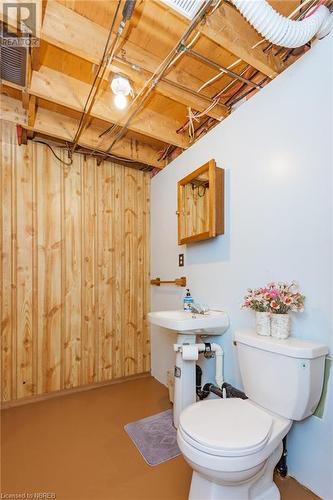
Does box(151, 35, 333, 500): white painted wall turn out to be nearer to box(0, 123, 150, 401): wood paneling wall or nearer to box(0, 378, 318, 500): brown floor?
box(0, 378, 318, 500): brown floor

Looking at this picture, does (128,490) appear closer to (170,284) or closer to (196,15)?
(170,284)

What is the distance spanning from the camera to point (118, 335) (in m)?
2.71

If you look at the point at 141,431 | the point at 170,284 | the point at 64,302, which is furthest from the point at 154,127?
the point at 141,431

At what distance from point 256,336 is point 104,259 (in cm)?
176

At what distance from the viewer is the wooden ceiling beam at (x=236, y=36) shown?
133cm

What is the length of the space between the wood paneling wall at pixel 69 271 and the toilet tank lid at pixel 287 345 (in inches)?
64.0

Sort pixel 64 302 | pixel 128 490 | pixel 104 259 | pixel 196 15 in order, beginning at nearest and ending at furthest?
A: pixel 196 15 → pixel 128 490 → pixel 64 302 → pixel 104 259

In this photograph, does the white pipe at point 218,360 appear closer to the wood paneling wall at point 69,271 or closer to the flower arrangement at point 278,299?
the flower arrangement at point 278,299

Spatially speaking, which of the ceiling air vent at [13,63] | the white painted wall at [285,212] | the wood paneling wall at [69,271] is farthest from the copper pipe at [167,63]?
the wood paneling wall at [69,271]

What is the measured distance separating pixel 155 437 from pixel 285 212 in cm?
170

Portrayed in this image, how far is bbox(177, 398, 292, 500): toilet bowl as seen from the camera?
1018mm

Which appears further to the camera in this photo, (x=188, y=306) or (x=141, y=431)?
(x=188, y=306)

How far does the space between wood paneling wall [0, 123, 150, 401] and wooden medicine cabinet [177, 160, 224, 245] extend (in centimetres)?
78

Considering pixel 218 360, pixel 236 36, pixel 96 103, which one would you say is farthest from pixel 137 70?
pixel 218 360
